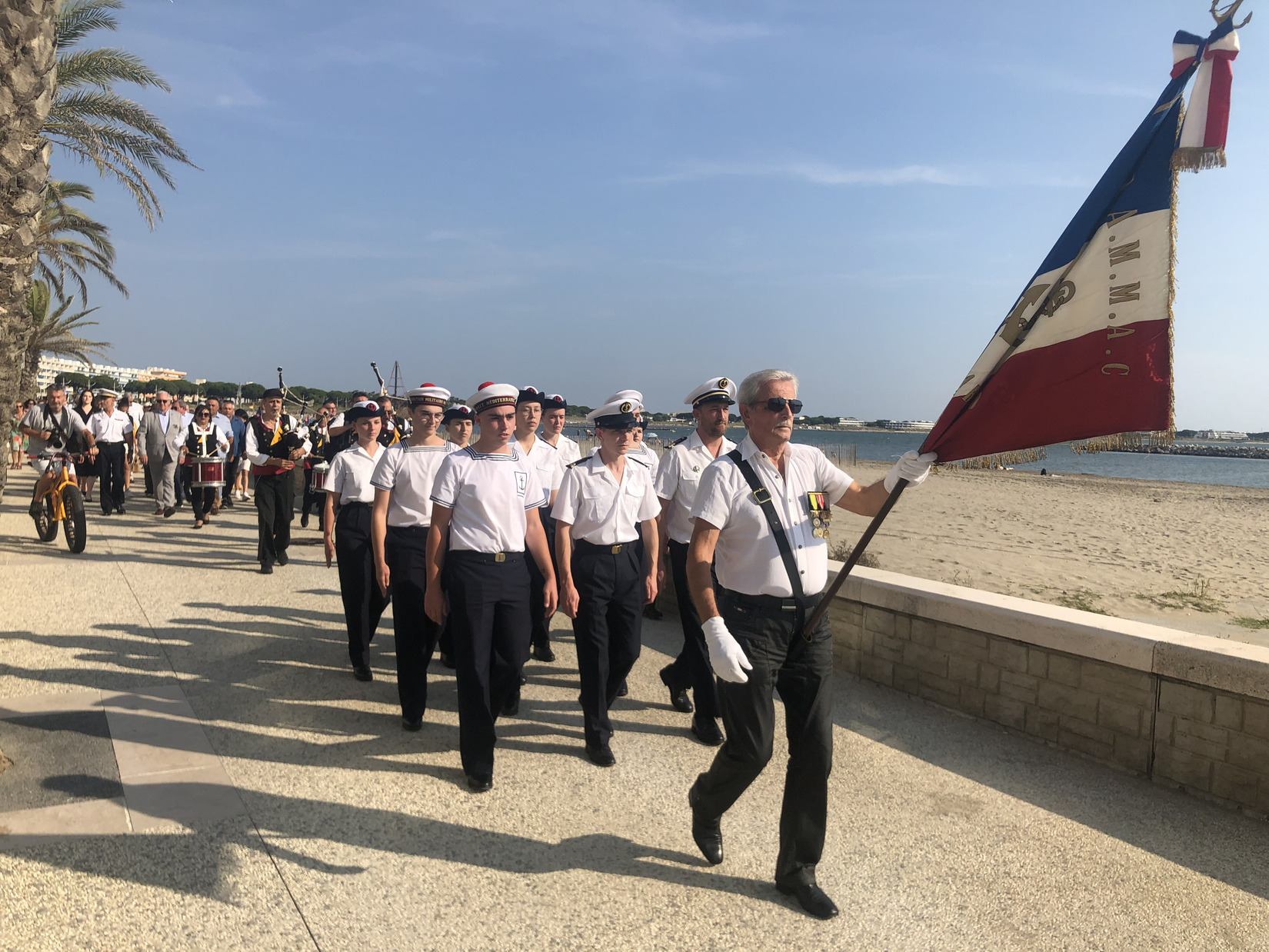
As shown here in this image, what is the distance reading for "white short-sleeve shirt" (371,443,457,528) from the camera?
5.30 metres

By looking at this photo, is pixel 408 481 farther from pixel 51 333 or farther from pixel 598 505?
pixel 51 333

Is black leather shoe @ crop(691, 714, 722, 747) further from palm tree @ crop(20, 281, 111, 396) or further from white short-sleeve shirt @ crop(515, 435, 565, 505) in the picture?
palm tree @ crop(20, 281, 111, 396)

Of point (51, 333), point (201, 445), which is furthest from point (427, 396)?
point (51, 333)

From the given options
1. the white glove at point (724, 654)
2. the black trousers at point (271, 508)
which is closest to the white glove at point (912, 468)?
the white glove at point (724, 654)

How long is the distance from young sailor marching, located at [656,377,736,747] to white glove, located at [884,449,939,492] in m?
2.00

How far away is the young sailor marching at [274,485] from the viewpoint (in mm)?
9680

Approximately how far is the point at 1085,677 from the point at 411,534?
3982 mm

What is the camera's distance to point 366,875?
331cm

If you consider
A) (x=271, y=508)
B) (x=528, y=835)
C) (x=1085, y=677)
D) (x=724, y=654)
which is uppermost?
(x=724, y=654)

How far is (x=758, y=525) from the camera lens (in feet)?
10.9

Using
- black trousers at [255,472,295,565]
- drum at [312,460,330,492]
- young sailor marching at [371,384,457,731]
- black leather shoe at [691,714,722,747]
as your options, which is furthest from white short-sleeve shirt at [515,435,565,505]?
drum at [312,460,330,492]

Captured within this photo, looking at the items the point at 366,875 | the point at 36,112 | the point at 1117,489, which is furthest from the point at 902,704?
the point at 1117,489

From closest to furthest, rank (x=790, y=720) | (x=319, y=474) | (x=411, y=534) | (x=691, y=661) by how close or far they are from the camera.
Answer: (x=790, y=720) < (x=691, y=661) < (x=411, y=534) < (x=319, y=474)

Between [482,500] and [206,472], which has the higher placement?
[482,500]
